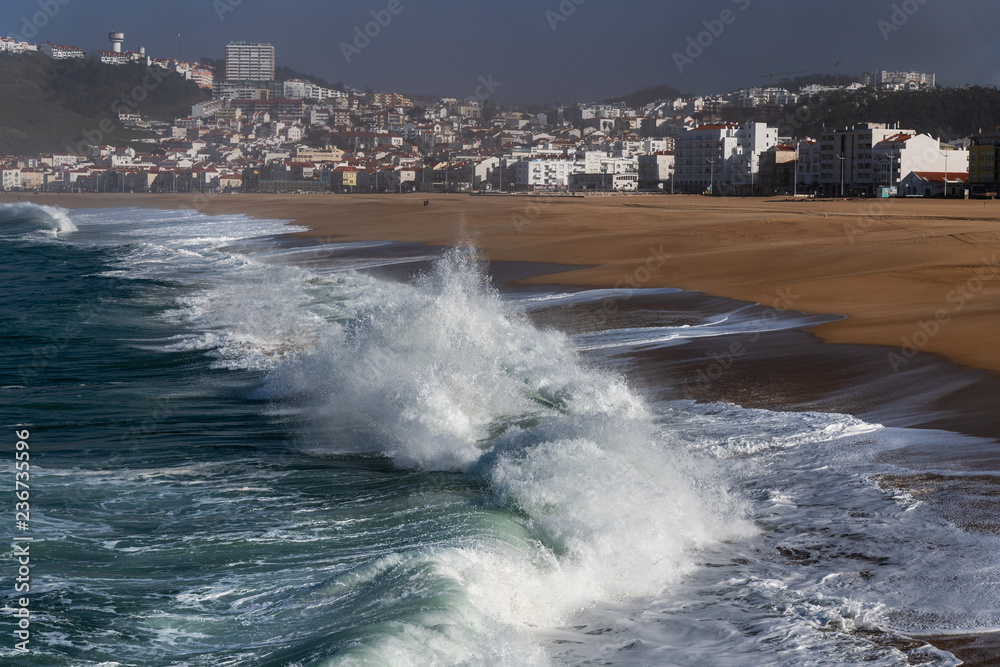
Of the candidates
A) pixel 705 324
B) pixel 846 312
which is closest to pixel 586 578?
pixel 705 324

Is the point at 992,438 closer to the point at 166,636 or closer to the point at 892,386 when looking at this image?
the point at 892,386

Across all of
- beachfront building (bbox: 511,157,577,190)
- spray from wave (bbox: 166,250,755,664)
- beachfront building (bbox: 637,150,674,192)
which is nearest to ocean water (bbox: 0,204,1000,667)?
spray from wave (bbox: 166,250,755,664)

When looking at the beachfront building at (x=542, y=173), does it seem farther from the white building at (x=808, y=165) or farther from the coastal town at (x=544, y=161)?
the white building at (x=808, y=165)

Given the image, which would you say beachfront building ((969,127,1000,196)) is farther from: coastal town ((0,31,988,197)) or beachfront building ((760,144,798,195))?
beachfront building ((760,144,798,195))
